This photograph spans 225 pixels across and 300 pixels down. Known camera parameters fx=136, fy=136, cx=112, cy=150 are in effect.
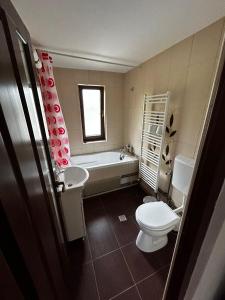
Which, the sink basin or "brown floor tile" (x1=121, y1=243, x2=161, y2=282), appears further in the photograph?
the sink basin

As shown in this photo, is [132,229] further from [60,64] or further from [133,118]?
[60,64]

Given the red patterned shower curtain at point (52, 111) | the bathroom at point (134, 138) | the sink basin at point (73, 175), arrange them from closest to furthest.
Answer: the bathroom at point (134, 138) → the red patterned shower curtain at point (52, 111) → the sink basin at point (73, 175)

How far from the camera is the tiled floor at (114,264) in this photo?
4.15 feet

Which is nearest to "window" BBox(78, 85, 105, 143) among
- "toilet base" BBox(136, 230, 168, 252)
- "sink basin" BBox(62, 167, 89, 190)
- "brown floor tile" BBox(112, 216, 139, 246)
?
→ "sink basin" BBox(62, 167, 89, 190)

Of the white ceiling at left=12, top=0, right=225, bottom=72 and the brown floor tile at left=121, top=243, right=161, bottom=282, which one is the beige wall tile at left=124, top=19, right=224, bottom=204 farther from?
the brown floor tile at left=121, top=243, right=161, bottom=282

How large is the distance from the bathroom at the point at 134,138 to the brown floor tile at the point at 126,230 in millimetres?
13

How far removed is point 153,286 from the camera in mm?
1293

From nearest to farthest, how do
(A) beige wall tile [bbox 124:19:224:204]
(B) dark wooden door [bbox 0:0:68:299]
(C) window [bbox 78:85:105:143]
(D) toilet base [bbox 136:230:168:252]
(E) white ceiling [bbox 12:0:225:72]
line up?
(B) dark wooden door [bbox 0:0:68:299] → (E) white ceiling [bbox 12:0:225:72] → (A) beige wall tile [bbox 124:19:224:204] → (D) toilet base [bbox 136:230:168:252] → (C) window [bbox 78:85:105:143]

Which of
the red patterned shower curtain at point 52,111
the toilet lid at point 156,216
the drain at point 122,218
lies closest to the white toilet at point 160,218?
the toilet lid at point 156,216

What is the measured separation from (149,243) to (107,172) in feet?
3.90

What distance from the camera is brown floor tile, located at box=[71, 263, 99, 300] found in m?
1.24

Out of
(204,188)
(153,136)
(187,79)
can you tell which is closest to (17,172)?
(204,188)

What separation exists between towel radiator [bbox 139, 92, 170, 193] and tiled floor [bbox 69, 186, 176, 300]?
0.75 metres

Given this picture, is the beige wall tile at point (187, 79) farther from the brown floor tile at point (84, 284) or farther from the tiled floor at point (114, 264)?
the brown floor tile at point (84, 284)
